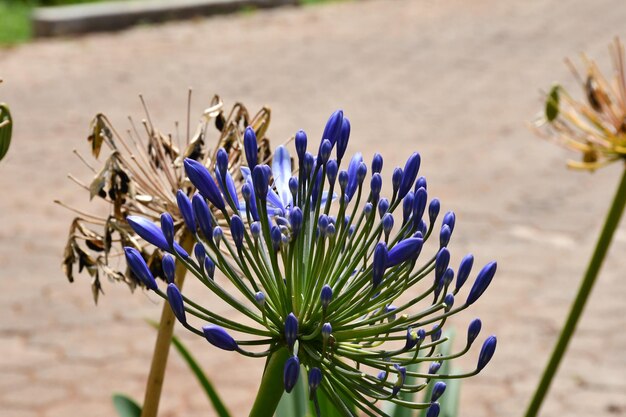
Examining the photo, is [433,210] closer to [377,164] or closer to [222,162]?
[377,164]

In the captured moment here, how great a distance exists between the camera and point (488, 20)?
1330 centimetres

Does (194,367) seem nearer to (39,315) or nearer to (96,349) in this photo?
(96,349)

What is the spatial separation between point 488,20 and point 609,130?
11.1m

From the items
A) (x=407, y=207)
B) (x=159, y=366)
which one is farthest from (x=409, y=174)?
(x=159, y=366)

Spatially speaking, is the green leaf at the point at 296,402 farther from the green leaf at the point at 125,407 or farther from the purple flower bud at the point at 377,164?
the purple flower bud at the point at 377,164

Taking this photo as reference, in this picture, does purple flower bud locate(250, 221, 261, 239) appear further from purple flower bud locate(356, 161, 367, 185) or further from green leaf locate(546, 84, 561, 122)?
green leaf locate(546, 84, 561, 122)

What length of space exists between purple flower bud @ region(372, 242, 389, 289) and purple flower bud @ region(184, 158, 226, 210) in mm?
197

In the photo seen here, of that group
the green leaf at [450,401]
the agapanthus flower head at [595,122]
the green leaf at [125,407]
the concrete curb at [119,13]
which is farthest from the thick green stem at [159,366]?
the concrete curb at [119,13]

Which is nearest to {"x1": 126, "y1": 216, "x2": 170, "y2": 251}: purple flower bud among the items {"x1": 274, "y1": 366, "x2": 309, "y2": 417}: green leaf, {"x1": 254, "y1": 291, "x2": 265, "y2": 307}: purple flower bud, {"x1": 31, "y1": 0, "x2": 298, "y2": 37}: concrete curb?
{"x1": 254, "y1": 291, "x2": 265, "y2": 307}: purple flower bud

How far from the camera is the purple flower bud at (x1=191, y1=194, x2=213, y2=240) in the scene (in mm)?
1269

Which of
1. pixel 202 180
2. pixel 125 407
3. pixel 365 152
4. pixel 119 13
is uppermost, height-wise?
pixel 119 13

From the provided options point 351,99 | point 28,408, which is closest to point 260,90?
point 351,99

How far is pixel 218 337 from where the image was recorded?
1217 mm

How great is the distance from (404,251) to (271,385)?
0.69 ft
